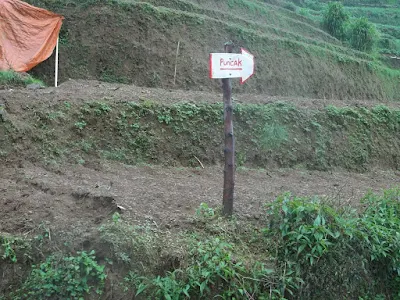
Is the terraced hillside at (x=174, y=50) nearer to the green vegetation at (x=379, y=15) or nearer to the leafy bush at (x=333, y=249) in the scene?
the leafy bush at (x=333, y=249)

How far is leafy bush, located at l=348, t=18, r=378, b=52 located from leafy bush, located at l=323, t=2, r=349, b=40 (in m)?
0.70

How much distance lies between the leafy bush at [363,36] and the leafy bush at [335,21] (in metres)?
0.70

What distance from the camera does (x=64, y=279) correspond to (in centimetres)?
403

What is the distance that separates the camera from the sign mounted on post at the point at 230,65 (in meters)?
4.89

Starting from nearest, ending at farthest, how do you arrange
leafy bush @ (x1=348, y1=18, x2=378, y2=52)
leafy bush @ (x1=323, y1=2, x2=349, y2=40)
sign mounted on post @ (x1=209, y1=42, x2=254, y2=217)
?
sign mounted on post @ (x1=209, y1=42, x2=254, y2=217) < leafy bush @ (x1=348, y1=18, x2=378, y2=52) < leafy bush @ (x1=323, y1=2, x2=349, y2=40)

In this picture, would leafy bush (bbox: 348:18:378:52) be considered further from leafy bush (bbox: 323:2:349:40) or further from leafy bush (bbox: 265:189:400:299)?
leafy bush (bbox: 265:189:400:299)

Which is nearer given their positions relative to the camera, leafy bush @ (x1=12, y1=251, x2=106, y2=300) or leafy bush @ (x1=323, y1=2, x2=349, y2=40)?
leafy bush @ (x1=12, y1=251, x2=106, y2=300)

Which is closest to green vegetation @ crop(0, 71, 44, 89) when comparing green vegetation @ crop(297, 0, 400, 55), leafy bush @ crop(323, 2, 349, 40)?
leafy bush @ crop(323, 2, 349, 40)

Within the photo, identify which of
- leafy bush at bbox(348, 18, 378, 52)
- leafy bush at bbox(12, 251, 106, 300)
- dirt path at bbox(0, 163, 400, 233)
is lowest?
leafy bush at bbox(12, 251, 106, 300)

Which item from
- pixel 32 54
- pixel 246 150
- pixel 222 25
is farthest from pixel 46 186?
pixel 222 25

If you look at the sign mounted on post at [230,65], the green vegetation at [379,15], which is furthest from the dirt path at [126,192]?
the green vegetation at [379,15]

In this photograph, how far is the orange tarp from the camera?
391 inches

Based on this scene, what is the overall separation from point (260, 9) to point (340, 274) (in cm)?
1524

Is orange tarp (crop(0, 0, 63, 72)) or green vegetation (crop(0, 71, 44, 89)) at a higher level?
orange tarp (crop(0, 0, 63, 72))
